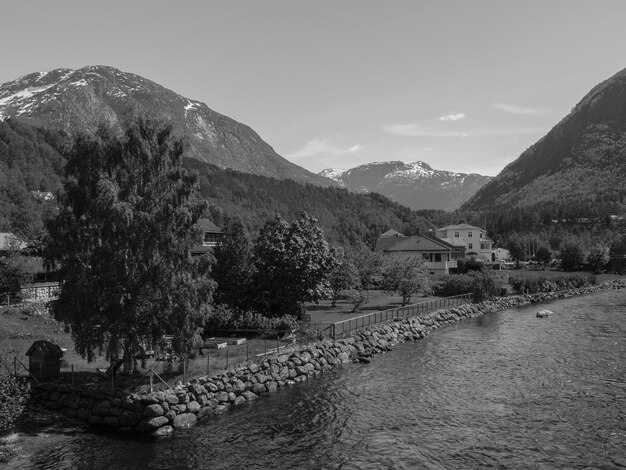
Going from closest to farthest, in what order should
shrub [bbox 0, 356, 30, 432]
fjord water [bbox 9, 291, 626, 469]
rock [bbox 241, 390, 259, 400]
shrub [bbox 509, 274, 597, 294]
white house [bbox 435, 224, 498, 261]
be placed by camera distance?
fjord water [bbox 9, 291, 626, 469], shrub [bbox 0, 356, 30, 432], rock [bbox 241, 390, 259, 400], shrub [bbox 509, 274, 597, 294], white house [bbox 435, 224, 498, 261]

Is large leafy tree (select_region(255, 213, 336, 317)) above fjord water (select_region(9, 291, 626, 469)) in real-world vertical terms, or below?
above

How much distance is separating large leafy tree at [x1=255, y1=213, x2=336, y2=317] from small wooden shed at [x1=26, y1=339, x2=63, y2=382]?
20471 millimetres

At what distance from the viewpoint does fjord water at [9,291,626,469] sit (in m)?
24.3

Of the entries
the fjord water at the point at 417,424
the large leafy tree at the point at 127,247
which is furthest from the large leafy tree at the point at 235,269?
the large leafy tree at the point at 127,247

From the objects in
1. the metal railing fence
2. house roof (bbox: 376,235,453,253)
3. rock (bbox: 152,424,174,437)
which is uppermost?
house roof (bbox: 376,235,453,253)

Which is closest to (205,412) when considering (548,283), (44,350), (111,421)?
(111,421)

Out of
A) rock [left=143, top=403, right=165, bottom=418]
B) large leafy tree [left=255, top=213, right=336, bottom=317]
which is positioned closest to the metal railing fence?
large leafy tree [left=255, top=213, right=336, bottom=317]

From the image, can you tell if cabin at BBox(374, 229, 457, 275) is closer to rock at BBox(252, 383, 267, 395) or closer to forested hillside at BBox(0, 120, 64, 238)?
rock at BBox(252, 383, 267, 395)

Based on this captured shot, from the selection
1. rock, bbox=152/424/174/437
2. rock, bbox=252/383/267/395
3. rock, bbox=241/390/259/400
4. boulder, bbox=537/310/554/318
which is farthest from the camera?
boulder, bbox=537/310/554/318

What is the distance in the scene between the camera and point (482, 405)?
3175cm

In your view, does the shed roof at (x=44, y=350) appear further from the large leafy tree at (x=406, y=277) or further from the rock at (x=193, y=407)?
the large leafy tree at (x=406, y=277)

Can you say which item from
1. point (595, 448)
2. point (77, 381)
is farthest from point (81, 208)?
point (595, 448)

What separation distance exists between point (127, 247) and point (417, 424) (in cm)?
1828

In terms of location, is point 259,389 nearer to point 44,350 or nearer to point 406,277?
point 44,350
